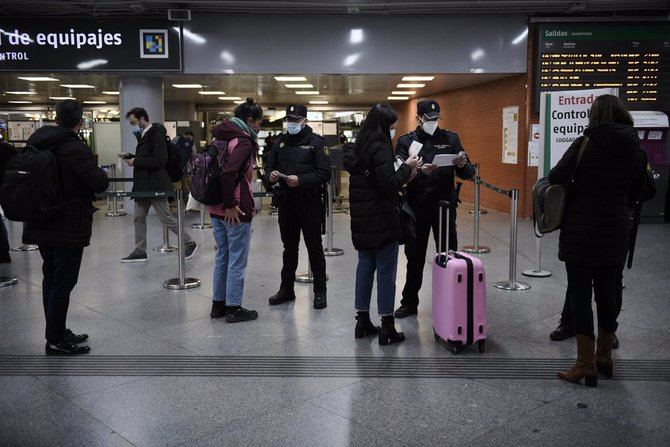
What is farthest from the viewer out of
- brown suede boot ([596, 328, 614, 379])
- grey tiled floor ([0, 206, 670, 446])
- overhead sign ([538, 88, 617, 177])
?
overhead sign ([538, 88, 617, 177])

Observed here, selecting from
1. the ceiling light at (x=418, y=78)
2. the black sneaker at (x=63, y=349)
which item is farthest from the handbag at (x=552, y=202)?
the ceiling light at (x=418, y=78)

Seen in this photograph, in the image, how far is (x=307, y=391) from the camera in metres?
3.70

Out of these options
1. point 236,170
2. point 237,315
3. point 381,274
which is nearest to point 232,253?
point 237,315

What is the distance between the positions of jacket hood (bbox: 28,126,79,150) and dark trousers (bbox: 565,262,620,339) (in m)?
3.22

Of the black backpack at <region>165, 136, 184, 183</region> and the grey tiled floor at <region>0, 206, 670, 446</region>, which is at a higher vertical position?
the black backpack at <region>165, 136, 184, 183</region>

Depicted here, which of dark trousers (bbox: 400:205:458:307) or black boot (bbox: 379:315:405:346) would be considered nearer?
black boot (bbox: 379:315:405:346)

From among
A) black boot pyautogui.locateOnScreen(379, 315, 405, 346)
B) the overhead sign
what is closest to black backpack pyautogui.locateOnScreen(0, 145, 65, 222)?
black boot pyautogui.locateOnScreen(379, 315, 405, 346)

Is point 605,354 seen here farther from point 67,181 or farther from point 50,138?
point 50,138

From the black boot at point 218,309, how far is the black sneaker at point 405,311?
55.0 inches

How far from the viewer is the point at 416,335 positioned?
474 centimetres

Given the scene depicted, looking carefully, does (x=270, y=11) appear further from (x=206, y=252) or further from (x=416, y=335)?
(x=416, y=335)

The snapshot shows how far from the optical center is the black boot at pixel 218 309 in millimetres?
5250

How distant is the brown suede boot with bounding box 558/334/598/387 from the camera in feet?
12.2

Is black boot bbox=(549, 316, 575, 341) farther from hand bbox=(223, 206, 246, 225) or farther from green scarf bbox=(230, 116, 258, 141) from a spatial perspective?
green scarf bbox=(230, 116, 258, 141)
